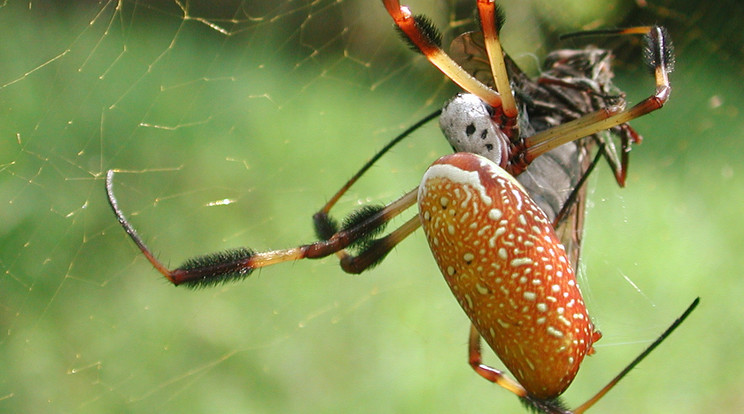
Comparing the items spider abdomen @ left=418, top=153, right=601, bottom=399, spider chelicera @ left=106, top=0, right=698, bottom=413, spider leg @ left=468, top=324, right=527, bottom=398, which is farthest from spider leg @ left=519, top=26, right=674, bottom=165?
spider leg @ left=468, top=324, right=527, bottom=398

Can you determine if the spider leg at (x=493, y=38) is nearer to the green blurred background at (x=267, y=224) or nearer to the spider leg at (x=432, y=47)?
the spider leg at (x=432, y=47)

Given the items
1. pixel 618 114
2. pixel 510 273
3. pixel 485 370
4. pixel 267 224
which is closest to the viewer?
pixel 510 273

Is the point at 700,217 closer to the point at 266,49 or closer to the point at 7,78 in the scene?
the point at 266,49

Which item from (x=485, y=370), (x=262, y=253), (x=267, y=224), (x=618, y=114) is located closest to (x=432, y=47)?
(x=618, y=114)

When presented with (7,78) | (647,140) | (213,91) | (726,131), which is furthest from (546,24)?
(7,78)

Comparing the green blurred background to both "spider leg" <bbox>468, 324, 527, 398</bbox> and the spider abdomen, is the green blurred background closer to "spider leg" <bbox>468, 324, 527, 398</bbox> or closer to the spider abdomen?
"spider leg" <bbox>468, 324, 527, 398</bbox>

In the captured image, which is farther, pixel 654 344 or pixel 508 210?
pixel 654 344

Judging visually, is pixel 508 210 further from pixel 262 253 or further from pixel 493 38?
pixel 262 253
